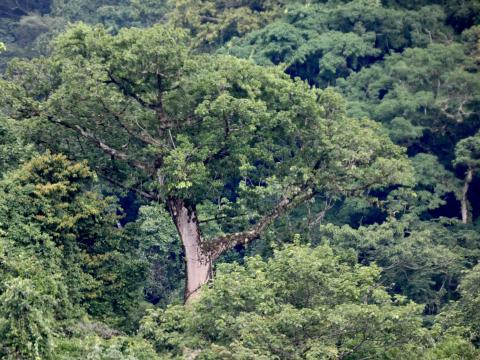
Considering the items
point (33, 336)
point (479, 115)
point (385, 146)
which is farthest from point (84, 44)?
point (479, 115)

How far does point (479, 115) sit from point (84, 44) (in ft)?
40.5

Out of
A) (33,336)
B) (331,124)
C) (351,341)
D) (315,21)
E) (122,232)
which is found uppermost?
(315,21)

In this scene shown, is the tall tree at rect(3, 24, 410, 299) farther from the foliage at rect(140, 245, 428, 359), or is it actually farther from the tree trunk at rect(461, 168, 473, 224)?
the tree trunk at rect(461, 168, 473, 224)

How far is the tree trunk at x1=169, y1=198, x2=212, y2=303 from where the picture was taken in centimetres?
1928

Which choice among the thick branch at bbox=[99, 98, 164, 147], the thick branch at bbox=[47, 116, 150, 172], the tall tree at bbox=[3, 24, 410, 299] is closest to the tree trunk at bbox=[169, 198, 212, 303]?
the tall tree at bbox=[3, 24, 410, 299]

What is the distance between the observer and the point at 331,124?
66.6ft

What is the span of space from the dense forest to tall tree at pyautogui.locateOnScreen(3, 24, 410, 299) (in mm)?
43


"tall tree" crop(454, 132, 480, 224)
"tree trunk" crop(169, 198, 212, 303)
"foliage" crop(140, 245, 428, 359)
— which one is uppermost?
"tall tree" crop(454, 132, 480, 224)

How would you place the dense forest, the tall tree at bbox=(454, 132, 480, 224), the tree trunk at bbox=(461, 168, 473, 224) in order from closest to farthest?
the dense forest, the tall tree at bbox=(454, 132, 480, 224), the tree trunk at bbox=(461, 168, 473, 224)

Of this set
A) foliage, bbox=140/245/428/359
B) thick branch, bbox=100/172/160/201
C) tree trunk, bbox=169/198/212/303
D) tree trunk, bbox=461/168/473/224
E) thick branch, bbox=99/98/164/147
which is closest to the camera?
foliage, bbox=140/245/428/359

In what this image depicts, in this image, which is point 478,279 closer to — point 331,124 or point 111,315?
point 331,124

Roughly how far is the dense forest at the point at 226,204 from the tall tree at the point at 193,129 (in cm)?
4

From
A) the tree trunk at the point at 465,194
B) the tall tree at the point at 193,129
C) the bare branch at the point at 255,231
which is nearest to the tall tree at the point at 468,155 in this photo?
the tree trunk at the point at 465,194

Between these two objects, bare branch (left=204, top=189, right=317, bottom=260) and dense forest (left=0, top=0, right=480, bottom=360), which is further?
bare branch (left=204, top=189, right=317, bottom=260)
